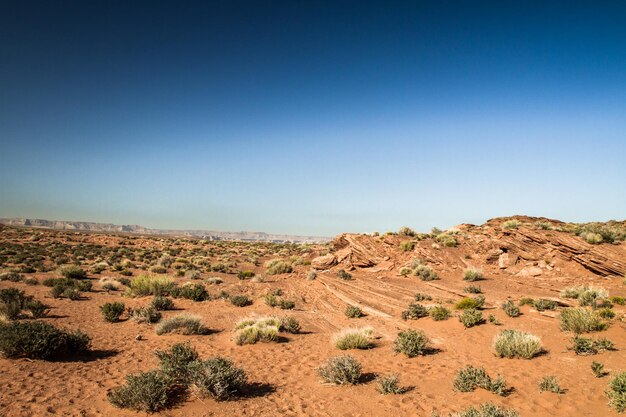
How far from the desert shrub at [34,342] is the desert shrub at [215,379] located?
4566 mm

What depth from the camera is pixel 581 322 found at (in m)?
11.4

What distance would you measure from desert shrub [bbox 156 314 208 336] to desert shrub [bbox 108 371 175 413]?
19.5 ft

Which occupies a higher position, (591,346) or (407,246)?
(407,246)

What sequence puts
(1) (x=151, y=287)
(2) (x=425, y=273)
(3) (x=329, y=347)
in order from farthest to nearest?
1. (2) (x=425, y=273)
2. (1) (x=151, y=287)
3. (3) (x=329, y=347)

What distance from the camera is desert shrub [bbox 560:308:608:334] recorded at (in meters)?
11.2

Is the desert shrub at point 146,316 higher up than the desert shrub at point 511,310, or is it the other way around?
the desert shrub at point 511,310

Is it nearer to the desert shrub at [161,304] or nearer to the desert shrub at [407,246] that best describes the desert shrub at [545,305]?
the desert shrub at [407,246]

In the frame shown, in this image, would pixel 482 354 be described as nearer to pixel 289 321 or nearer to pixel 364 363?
pixel 364 363

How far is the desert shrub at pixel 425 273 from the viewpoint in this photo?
25.7 meters

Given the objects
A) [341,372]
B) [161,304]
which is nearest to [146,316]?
[161,304]

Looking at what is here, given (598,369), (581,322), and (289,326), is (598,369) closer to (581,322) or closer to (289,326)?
(581,322)

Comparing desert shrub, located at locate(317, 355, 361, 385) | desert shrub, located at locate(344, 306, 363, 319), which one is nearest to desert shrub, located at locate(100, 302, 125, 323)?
desert shrub, located at locate(317, 355, 361, 385)

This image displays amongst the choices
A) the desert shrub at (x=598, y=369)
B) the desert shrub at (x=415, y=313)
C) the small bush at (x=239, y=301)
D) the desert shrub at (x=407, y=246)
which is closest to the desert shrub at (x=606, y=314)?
the desert shrub at (x=598, y=369)

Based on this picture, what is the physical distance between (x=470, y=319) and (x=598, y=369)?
556 cm
